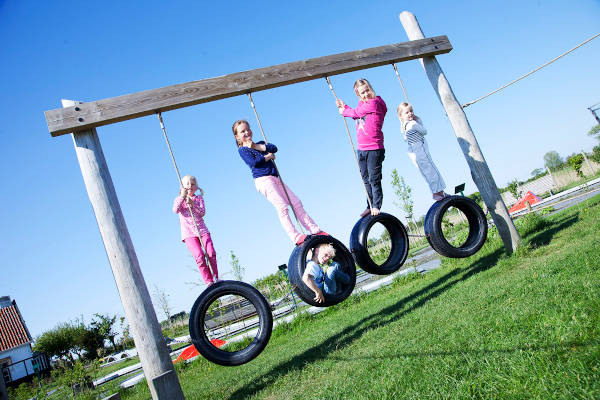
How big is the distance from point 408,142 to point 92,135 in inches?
154

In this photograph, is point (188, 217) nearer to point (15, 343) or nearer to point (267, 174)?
point (267, 174)

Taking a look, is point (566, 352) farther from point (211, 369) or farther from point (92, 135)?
point (211, 369)

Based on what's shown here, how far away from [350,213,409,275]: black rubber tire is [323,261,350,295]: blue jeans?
14.1 inches

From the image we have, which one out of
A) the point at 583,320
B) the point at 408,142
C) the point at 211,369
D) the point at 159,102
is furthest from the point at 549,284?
the point at 211,369

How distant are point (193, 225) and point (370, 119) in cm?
254

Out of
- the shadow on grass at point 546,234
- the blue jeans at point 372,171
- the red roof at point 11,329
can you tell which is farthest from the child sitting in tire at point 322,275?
the red roof at point 11,329

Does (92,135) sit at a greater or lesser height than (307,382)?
greater

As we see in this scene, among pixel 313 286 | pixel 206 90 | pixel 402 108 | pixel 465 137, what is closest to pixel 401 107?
pixel 402 108

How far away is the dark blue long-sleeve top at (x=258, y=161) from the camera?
4.56 meters

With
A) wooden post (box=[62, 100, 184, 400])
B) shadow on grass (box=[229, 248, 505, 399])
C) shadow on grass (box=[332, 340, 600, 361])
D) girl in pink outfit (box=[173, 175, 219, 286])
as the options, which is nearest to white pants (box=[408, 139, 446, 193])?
shadow on grass (box=[332, 340, 600, 361])

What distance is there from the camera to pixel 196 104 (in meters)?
4.95

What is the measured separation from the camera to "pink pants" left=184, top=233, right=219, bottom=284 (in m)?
4.49

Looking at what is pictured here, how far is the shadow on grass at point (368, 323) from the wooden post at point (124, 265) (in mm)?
1638

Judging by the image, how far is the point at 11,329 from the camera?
33750 millimetres
